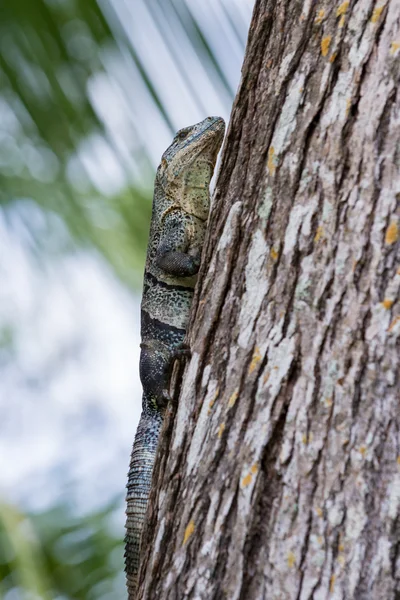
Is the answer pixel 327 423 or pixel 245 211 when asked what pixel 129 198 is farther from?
pixel 327 423

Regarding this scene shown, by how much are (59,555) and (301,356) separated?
143 cm

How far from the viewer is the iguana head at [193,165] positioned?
294 centimetres

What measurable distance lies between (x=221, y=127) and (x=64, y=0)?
82cm

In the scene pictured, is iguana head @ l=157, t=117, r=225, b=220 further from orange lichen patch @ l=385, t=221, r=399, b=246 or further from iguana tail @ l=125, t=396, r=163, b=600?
orange lichen patch @ l=385, t=221, r=399, b=246

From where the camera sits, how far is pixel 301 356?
4.45ft

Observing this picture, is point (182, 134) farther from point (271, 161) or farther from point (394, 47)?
point (394, 47)

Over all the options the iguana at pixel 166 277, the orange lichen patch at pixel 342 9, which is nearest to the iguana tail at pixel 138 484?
the iguana at pixel 166 277

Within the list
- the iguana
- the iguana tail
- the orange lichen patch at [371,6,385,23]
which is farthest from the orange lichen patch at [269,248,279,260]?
the iguana tail

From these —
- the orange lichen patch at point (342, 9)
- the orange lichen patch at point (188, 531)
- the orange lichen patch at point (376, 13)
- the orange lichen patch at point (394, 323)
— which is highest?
the orange lichen patch at point (342, 9)

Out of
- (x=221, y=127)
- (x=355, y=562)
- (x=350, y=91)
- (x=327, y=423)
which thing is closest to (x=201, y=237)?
(x=221, y=127)

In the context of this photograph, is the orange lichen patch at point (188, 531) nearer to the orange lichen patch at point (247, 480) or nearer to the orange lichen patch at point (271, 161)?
the orange lichen patch at point (247, 480)

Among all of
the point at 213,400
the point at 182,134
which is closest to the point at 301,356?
the point at 213,400

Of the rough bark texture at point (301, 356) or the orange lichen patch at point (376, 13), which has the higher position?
the orange lichen patch at point (376, 13)

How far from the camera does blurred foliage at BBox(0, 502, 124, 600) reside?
223 centimetres
